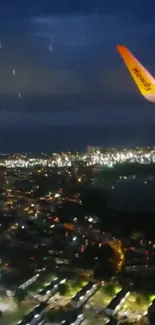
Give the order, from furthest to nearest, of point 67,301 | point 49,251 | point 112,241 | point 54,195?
point 54,195, point 112,241, point 49,251, point 67,301

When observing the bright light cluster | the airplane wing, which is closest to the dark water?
the bright light cluster

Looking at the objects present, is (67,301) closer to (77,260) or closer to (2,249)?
(77,260)

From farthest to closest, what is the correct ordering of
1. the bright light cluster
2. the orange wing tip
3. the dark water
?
the bright light cluster
the dark water
the orange wing tip

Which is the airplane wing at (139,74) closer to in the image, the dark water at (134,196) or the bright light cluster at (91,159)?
the dark water at (134,196)

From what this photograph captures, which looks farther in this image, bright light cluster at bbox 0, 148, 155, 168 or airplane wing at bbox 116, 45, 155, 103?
bright light cluster at bbox 0, 148, 155, 168

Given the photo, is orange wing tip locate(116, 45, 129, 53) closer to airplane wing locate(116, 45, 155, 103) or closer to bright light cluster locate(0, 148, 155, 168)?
airplane wing locate(116, 45, 155, 103)

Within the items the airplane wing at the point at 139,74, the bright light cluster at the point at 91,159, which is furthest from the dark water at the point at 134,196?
the airplane wing at the point at 139,74

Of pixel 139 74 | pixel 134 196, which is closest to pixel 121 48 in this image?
pixel 139 74

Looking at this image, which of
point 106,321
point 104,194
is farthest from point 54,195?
point 106,321
